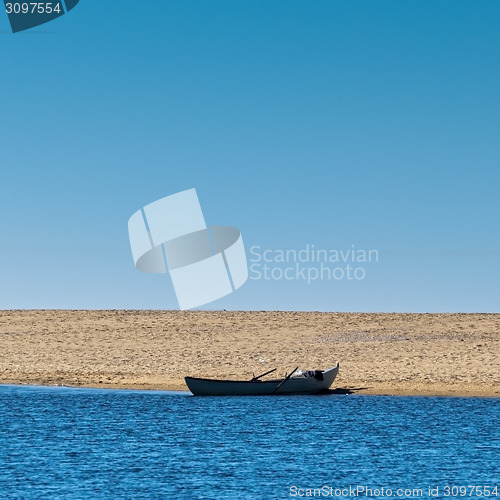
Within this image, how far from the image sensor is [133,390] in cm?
7350

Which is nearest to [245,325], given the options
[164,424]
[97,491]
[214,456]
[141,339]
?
[141,339]

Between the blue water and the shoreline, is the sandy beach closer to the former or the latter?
the shoreline

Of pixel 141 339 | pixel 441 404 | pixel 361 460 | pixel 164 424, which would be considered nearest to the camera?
pixel 361 460

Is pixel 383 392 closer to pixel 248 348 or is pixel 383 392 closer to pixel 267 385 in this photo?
pixel 267 385

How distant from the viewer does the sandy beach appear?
76.9m

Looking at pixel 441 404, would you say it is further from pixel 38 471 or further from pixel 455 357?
pixel 38 471

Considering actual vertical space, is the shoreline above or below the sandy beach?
below

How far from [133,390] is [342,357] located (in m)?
21.7

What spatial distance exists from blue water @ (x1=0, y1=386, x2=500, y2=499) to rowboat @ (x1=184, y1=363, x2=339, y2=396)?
188cm

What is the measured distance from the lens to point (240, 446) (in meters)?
43.0

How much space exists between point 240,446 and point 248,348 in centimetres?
5254

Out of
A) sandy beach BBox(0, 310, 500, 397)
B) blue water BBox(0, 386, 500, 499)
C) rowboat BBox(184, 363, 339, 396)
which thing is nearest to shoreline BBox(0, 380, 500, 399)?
sandy beach BBox(0, 310, 500, 397)

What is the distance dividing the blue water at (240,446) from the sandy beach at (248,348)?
10.6 meters

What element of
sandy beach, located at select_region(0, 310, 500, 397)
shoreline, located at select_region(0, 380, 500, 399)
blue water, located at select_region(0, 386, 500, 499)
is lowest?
blue water, located at select_region(0, 386, 500, 499)
